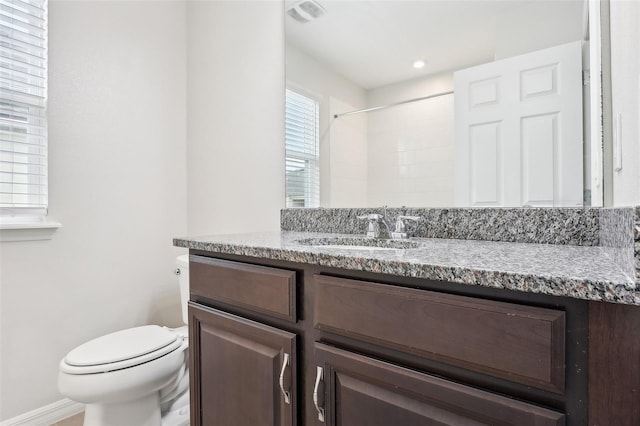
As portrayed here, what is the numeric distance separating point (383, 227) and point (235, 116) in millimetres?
1074

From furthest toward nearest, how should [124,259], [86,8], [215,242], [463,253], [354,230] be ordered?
[124,259] < [86,8] < [354,230] < [215,242] < [463,253]

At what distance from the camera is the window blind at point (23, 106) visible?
1499mm

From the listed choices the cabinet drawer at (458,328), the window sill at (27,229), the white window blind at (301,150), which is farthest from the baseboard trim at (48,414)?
the cabinet drawer at (458,328)

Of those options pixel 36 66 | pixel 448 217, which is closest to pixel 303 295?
pixel 448 217

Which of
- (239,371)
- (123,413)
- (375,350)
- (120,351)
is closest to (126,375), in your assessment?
(120,351)

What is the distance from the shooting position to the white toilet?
1.25 m

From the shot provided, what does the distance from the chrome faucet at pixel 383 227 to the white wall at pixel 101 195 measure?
132 cm

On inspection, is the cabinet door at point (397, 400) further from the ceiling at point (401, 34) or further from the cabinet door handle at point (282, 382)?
the ceiling at point (401, 34)

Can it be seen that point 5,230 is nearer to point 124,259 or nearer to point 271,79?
point 124,259

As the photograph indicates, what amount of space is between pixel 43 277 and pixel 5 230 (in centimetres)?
26

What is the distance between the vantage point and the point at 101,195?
1.78m

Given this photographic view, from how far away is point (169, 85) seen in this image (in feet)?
6.82

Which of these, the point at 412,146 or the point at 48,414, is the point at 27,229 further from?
the point at 412,146

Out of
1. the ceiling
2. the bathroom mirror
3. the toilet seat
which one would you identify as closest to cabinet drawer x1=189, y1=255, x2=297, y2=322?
the toilet seat
